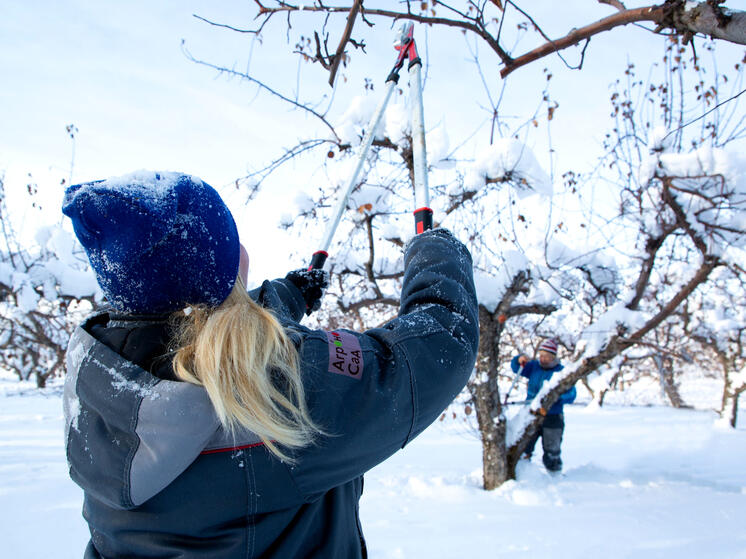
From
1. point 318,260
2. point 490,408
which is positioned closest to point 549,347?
point 490,408

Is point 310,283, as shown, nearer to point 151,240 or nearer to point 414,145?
point 414,145

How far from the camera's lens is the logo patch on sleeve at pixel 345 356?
0.83 meters

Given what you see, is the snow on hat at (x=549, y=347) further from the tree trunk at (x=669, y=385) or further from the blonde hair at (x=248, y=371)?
the tree trunk at (x=669, y=385)

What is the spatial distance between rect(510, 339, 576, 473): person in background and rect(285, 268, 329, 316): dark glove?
3947 millimetres

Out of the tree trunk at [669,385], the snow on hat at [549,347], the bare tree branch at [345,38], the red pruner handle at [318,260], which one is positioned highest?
the bare tree branch at [345,38]

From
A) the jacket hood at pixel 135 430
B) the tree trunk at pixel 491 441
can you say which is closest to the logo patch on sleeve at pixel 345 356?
the jacket hood at pixel 135 430

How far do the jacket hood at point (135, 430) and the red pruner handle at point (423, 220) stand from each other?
76cm

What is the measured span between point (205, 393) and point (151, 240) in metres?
0.28

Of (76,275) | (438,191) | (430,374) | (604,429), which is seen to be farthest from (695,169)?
(76,275)

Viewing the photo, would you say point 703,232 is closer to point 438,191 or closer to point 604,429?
point 438,191

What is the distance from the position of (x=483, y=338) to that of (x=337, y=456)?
4.26 m

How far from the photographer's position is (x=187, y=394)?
723 mm

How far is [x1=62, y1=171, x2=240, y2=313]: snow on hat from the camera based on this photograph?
799 mm

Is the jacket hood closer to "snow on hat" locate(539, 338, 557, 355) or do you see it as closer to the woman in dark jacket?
the woman in dark jacket
